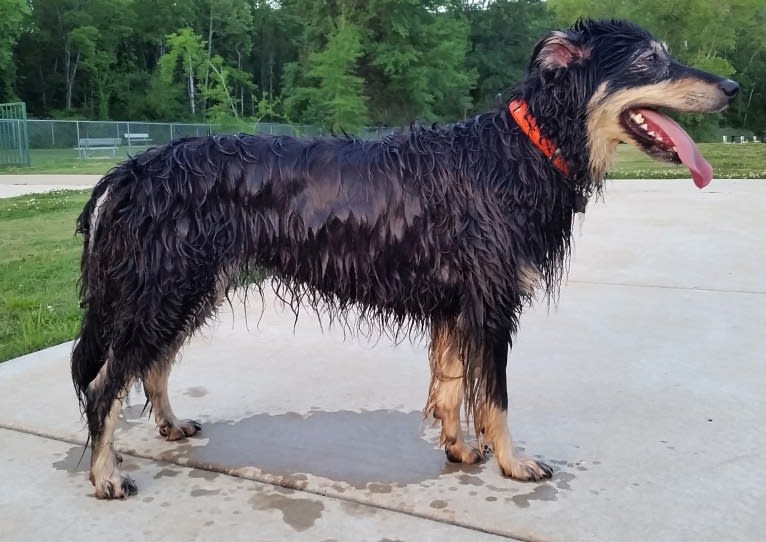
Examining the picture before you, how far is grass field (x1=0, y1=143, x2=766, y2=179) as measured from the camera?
17.8 m

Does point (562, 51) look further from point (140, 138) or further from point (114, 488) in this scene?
point (140, 138)

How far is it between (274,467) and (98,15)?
65.3 meters

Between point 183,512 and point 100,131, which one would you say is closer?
point 183,512

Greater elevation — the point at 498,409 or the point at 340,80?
the point at 340,80

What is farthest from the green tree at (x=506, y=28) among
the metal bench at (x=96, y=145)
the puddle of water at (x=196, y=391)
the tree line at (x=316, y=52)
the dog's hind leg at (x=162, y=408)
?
the dog's hind leg at (x=162, y=408)

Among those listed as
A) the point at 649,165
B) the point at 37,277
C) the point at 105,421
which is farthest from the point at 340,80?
the point at 105,421

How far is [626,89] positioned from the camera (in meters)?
3.08

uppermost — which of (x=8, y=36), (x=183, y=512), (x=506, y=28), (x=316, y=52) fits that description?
(x=506, y=28)

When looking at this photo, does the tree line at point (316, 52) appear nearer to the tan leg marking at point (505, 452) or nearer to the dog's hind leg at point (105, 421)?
the dog's hind leg at point (105, 421)

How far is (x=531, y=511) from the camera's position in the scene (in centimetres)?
292

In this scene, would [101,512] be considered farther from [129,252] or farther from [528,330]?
[528,330]

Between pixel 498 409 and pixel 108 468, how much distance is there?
168cm

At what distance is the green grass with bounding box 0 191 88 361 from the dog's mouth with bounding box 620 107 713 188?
4039 mm

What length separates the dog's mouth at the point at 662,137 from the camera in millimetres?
3084
